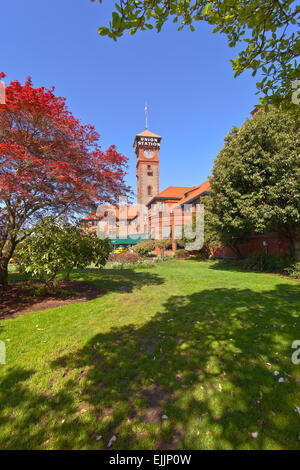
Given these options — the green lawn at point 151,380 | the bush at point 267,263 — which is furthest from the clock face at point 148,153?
the green lawn at point 151,380

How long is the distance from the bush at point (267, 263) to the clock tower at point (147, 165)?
35.6 meters

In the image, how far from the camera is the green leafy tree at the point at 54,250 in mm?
5953

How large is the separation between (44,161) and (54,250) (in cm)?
274

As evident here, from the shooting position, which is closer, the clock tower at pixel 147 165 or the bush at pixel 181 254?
the bush at pixel 181 254

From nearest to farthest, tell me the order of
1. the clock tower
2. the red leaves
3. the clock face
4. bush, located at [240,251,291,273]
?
the red leaves → bush, located at [240,251,291,273] → the clock tower → the clock face

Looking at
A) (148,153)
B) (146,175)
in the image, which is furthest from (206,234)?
(148,153)

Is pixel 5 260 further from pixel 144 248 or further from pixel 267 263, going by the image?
pixel 144 248

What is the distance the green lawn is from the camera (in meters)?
2.08

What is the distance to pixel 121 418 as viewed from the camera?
227cm

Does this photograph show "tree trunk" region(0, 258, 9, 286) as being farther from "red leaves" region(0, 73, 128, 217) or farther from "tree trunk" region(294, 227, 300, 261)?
"tree trunk" region(294, 227, 300, 261)

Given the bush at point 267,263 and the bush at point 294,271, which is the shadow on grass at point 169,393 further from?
the bush at point 267,263

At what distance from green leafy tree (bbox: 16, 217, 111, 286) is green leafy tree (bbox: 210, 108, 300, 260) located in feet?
29.8

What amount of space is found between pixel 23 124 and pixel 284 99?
6.95m

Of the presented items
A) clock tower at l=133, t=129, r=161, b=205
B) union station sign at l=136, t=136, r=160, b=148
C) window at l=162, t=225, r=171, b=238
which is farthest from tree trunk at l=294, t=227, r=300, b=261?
union station sign at l=136, t=136, r=160, b=148
